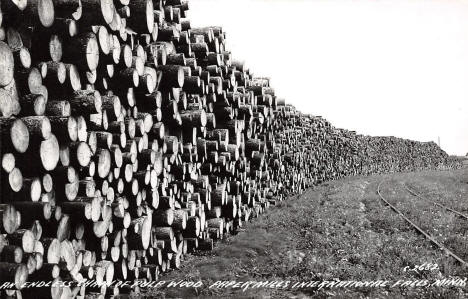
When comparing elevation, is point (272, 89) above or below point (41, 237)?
above

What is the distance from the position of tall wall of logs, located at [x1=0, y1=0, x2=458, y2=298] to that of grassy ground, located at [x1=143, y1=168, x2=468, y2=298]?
554 mm

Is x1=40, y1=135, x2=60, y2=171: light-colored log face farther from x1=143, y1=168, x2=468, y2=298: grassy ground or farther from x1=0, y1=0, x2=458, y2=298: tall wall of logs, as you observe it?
x1=143, y1=168, x2=468, y2=298: grassy ground

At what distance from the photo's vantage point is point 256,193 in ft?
34.2

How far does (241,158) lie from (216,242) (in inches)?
85.9

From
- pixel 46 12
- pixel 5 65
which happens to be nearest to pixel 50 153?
pixel 5 65

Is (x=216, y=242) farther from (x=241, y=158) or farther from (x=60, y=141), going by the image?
(x=60, y=141)

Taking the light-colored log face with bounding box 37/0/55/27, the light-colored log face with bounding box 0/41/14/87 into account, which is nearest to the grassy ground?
the light-colored log face with bounding box 0/41/14/87

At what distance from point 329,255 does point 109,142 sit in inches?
168

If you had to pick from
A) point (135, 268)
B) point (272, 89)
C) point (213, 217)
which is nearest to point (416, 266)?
point (213, 217)

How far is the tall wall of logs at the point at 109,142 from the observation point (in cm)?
321

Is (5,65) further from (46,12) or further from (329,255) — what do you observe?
(329,255)

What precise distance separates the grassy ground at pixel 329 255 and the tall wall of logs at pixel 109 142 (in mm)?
554

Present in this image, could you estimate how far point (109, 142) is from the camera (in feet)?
13.8

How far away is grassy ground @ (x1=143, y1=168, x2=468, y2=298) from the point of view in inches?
212
